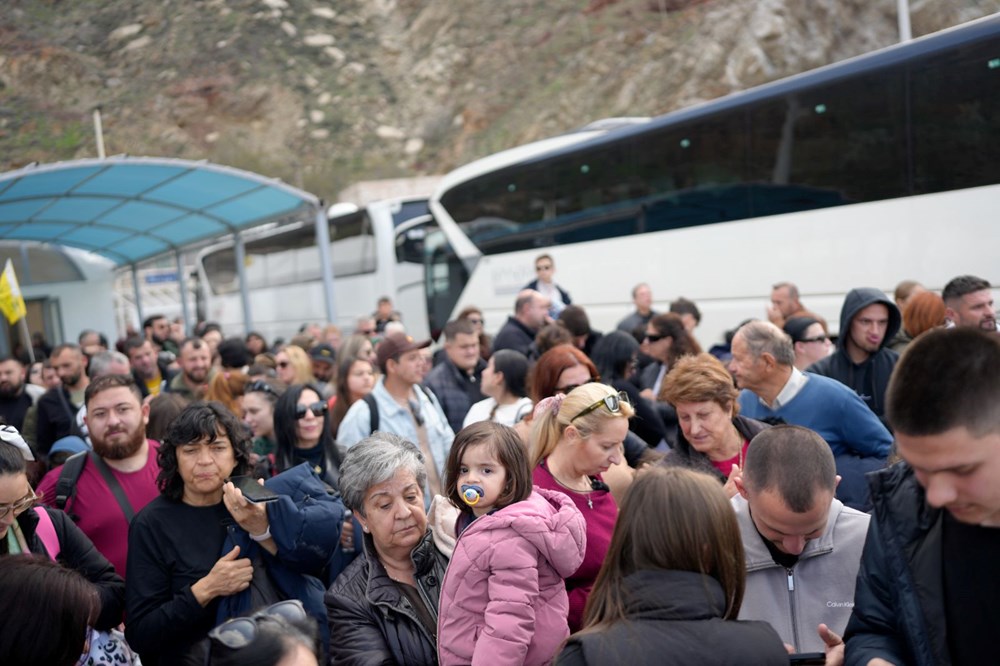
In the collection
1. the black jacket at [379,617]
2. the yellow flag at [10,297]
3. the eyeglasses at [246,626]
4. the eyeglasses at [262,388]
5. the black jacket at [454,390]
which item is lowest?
the black jacket at [379,617]

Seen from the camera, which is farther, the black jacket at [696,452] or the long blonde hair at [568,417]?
the black jacket at [696,452]

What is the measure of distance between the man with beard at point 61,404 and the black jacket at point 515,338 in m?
4.09

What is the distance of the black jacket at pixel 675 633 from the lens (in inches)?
86.8

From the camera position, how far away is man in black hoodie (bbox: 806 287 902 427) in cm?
569

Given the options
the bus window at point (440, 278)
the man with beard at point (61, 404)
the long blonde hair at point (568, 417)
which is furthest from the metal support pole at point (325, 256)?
the long blonde hair at point (568, 417)

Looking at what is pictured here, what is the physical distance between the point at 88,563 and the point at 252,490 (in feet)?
2.74

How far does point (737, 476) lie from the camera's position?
11.8 feet

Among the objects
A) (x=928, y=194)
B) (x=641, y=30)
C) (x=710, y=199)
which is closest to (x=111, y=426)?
(x=928, y=194)

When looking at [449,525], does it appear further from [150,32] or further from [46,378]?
[150,32]

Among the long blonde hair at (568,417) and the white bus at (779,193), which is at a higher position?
the white bus at (779,193)

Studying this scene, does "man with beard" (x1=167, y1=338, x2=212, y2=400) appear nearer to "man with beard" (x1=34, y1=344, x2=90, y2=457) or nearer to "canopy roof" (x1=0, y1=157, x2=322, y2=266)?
"man with beard" (x1=34, y1=344, x2=90, y2=457)

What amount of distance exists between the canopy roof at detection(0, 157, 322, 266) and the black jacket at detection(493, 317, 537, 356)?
4.95m

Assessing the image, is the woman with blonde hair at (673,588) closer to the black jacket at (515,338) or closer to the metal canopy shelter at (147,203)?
the black jacket at (515,338)

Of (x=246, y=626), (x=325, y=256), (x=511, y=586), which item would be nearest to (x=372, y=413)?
(x=511, y=586)
